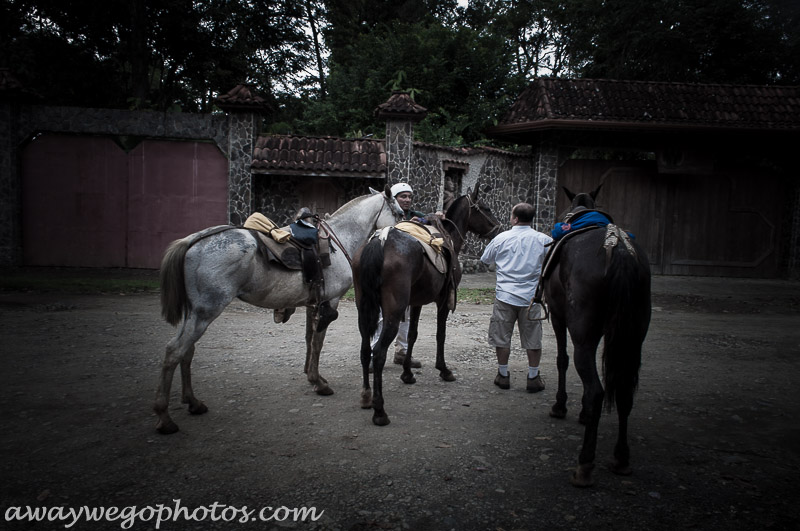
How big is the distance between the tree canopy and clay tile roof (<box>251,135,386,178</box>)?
378 centimetres

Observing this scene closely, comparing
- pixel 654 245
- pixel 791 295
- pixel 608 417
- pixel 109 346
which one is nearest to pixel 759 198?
pixel 654 245

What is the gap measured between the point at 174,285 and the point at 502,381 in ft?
10.5

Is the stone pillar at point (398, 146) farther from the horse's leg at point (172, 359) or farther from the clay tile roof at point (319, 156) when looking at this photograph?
the horse's leg at point (172, 359)

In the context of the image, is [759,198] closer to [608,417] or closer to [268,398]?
[608,417]

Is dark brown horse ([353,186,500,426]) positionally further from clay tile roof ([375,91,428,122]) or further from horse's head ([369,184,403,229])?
clay tile roof ([375,91,428,122])

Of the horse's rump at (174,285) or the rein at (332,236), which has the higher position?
the rein at (332,236)

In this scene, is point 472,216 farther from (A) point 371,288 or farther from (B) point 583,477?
(B) point 583,477

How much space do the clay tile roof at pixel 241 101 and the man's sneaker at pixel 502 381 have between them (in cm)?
1013

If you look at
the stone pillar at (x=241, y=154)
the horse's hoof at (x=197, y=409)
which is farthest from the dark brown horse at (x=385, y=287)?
the stone pillar at (x=241, y=154)

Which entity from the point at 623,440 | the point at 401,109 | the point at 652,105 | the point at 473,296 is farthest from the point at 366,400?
the point at 652,105

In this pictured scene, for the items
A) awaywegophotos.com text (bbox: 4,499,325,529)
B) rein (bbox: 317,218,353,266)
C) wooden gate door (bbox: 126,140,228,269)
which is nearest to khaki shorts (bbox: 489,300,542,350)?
rein (bbox: 317,218,353,266)

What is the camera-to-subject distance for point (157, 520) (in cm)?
262

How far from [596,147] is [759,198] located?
5099 millimetres

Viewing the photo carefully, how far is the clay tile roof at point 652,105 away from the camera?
1280 centimetres
